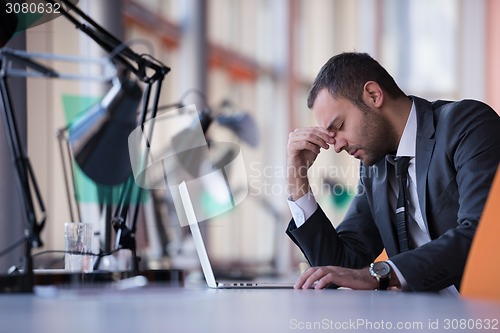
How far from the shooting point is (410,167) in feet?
6.88

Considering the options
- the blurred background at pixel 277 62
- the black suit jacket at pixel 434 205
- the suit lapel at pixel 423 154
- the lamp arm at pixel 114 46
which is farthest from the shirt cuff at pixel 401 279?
the blurred background at pixel 277 62

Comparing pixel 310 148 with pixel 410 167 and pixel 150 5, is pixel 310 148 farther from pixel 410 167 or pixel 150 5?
pixel 150 5

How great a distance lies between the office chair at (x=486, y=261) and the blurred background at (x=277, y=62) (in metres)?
3.66

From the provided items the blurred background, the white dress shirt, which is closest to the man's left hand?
the white dress shirt

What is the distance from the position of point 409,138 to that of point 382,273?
60cm

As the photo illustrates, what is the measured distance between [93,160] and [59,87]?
4.84 ft

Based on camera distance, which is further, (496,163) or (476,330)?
(496,163)

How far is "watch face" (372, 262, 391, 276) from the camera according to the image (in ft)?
5.42

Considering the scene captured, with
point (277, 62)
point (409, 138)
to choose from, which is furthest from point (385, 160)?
point (277, 62)

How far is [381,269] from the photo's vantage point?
166 cm

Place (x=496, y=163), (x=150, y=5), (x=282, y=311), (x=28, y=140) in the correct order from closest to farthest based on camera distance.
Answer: (x=282, y=311) < (x=496, y=163) < (x=28, y=140) < (x=150, y=5)

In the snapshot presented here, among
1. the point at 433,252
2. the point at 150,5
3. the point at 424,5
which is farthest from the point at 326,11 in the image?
the point at 433,252

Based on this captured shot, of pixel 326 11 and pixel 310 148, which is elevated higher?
pixel 326 11

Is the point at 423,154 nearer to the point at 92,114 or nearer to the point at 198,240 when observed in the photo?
the point at 198,240
